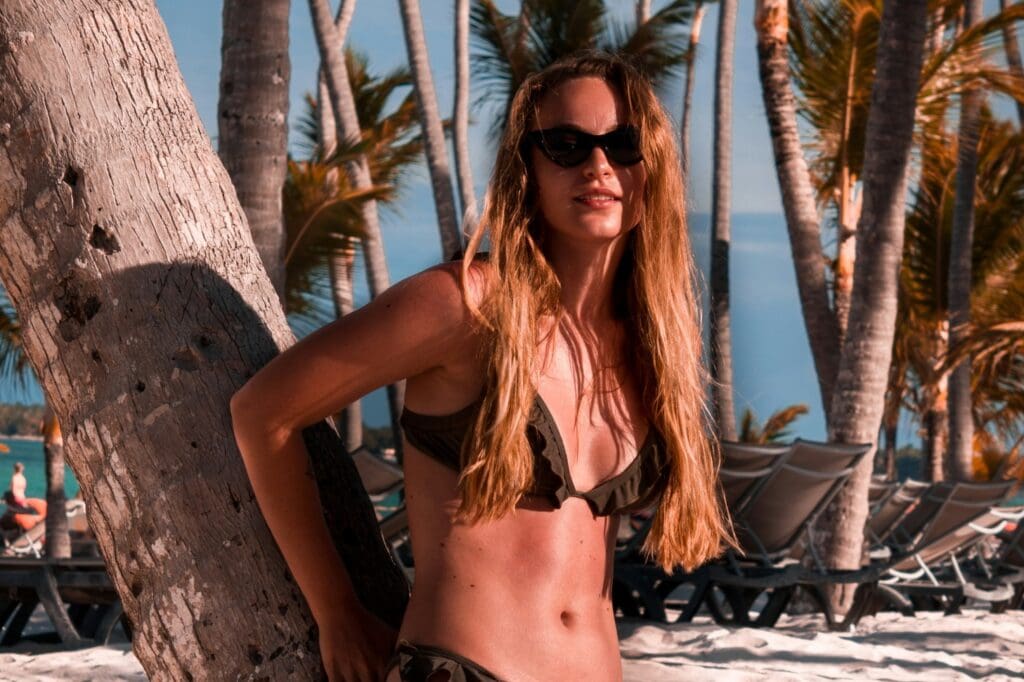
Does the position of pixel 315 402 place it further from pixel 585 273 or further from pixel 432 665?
pixel 585 273

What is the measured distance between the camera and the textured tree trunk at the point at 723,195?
15289 mm

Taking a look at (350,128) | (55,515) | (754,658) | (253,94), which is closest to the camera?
(253,94)

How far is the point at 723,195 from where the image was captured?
16312 mm

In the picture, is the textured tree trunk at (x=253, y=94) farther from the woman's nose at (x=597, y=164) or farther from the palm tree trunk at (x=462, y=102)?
the palm tree trunk at (x=462, y=102)

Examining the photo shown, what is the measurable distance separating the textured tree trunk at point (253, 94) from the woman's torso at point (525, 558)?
11.5 ft

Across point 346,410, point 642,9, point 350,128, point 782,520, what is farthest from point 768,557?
point 642,9

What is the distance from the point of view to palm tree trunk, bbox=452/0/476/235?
63.2ft

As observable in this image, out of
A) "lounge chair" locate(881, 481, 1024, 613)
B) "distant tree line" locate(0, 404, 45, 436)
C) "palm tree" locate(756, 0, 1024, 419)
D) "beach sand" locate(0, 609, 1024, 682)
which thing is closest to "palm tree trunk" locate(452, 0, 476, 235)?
"palm tree" locate(756, 0, 1024, 419)

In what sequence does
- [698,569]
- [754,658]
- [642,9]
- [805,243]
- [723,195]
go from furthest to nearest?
[642,9] < [723,195] < [805,243] < [698,569] < [754,658]

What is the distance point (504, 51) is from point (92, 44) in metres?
15.8

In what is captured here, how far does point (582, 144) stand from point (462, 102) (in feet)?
59.6

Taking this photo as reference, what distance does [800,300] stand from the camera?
33.3 feet

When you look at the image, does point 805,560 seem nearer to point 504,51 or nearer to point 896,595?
point 896,595

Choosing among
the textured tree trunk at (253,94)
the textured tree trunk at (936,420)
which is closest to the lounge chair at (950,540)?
the textured tree trunk at (253,94)
